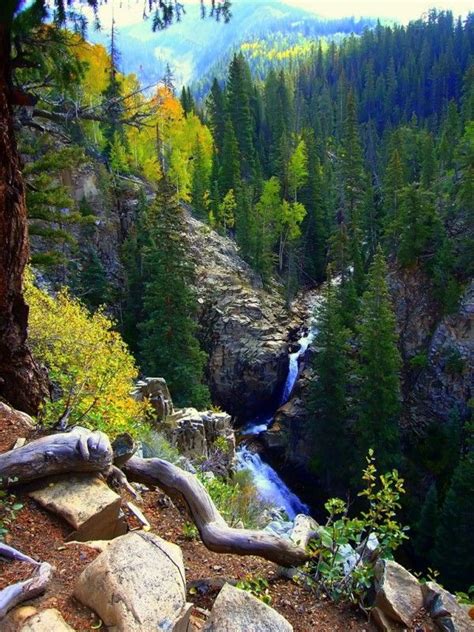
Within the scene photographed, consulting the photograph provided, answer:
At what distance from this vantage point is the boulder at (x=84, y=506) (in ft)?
16.7

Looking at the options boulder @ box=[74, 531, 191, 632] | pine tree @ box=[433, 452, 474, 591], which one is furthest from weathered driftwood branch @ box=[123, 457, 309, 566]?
pine tree @ box=[433, 452, 474, 591]

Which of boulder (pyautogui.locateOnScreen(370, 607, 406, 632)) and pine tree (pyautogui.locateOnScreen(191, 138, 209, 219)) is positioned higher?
boulder (pyautogui.locateOnScreen(370, 607, 406, 632))

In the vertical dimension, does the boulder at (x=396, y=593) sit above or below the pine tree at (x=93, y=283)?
above

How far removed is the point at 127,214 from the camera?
38812 millimetres

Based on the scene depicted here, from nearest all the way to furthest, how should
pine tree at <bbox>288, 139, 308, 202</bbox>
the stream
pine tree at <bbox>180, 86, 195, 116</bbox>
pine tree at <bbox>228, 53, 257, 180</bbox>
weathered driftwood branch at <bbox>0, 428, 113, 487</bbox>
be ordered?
1. weathered driftwood branch at <bbox>0, 428, 113, 487</bbox>
2. the stream
3. pine tree at <bbox>288, 139, 308, 202</bbox>
4. pine tree at <bbox>228, 53, 257, 180</bbox>
5. pine tree at <bbox>180, 86, 195, 116</bbox>

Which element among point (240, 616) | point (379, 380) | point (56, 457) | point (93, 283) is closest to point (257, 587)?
point (240, 616)

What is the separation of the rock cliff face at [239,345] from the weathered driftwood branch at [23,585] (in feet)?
93.1

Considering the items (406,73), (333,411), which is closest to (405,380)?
(333,411)

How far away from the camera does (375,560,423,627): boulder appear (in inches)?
189

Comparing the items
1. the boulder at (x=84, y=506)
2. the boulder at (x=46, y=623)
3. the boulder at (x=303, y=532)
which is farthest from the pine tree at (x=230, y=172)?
the boulder at (x=46, y=623)

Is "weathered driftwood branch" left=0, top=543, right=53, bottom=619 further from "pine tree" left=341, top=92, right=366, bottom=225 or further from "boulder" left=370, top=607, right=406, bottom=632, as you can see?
"pine tree" left=341, top=92, right=366, bottom=225

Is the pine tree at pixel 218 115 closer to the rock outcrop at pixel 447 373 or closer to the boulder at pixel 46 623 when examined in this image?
the rock outcrop at pixel 447 373

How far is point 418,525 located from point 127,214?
29.7 meters

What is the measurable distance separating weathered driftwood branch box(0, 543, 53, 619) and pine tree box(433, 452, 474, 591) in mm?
21088
